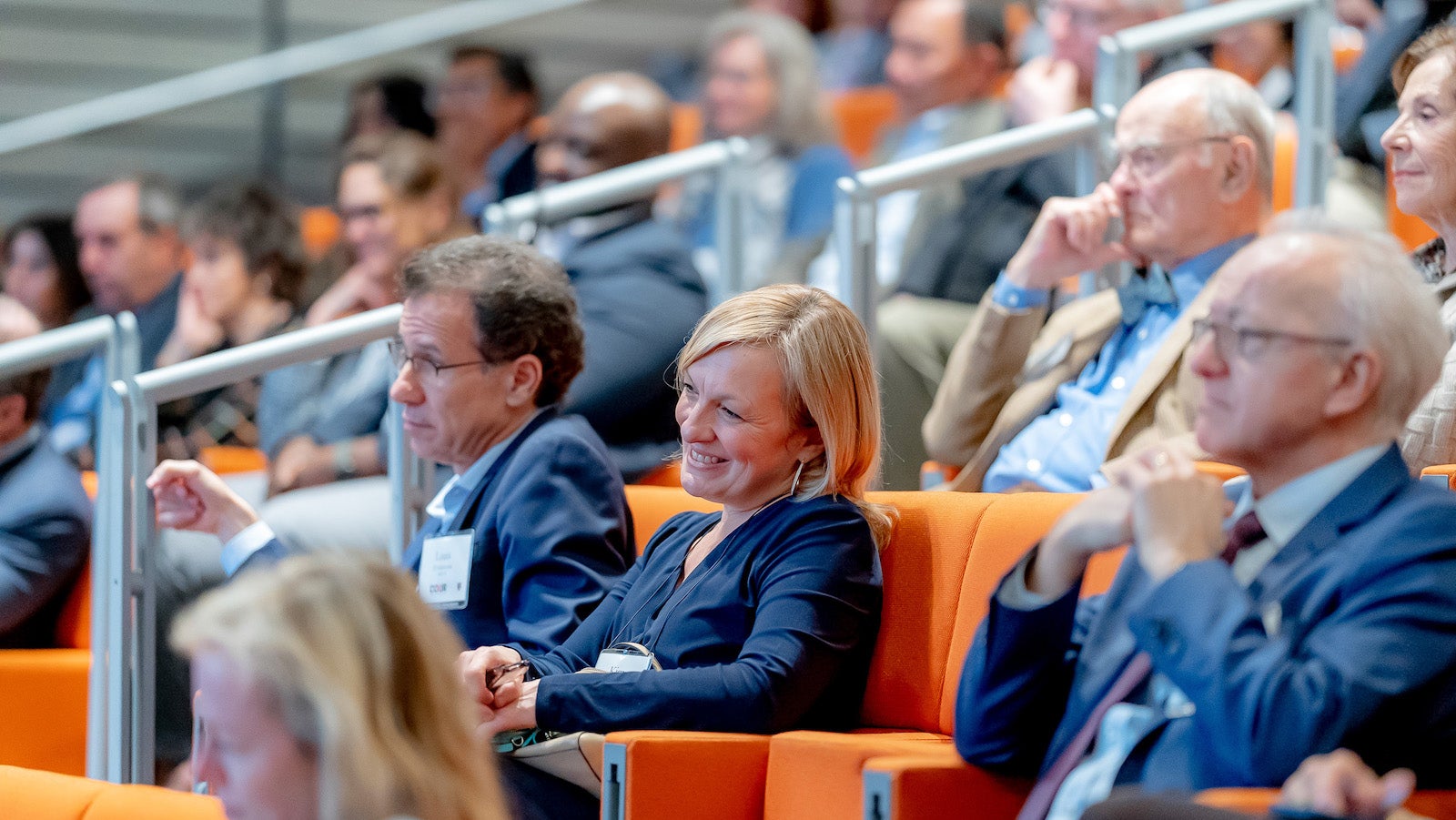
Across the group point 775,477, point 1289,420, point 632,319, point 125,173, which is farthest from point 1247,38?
point 125,173

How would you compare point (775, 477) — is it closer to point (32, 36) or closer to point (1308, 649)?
point (1308, 649)

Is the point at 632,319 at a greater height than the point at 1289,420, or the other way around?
the point at 1289,420

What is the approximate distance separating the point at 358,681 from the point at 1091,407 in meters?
2.10

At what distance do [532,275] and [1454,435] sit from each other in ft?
4.59

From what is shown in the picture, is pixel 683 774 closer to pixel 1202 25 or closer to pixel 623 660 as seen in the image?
pixel 623 660

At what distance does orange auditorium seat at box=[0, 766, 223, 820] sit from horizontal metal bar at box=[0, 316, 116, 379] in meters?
1.24

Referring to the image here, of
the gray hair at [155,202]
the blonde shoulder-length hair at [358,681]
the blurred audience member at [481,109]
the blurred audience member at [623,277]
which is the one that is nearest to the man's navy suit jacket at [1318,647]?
the blonde shoulder-length hair at [358,681]

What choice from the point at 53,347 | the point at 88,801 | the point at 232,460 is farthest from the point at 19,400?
the point at 88,801

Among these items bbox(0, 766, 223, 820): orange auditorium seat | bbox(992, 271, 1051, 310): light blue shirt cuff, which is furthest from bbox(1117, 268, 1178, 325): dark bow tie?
bbox(0, 766, 223, 820): orange auditorium seat

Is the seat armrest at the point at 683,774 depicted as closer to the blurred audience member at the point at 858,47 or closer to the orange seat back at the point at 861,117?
the orange seat back at the point at 861,117

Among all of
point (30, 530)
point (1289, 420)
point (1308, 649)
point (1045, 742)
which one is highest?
point (1289, 420)

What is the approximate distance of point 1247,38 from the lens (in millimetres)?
4852

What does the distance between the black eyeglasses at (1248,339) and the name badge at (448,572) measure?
4.13ft

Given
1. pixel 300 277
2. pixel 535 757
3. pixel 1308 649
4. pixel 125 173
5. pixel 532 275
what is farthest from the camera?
pixel 125 173
